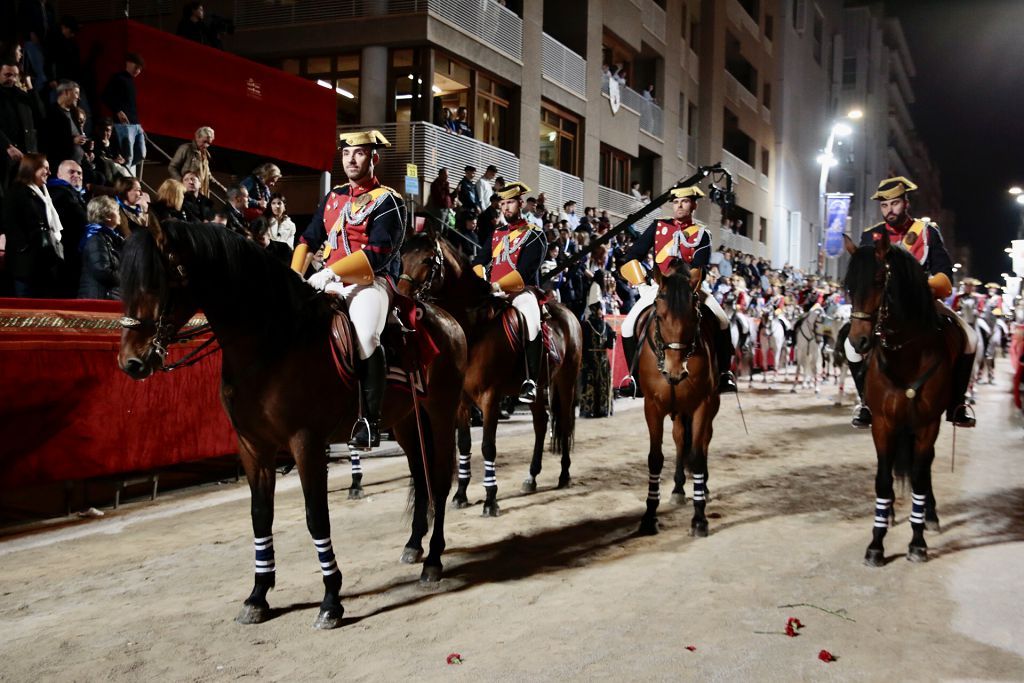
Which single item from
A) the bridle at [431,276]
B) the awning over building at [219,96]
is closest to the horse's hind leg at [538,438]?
the bridle at [431,276]

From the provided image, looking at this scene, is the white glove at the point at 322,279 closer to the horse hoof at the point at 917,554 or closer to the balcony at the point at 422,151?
the horse hoof at the point at 917,554

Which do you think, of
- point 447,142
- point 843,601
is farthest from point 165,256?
point 447,142

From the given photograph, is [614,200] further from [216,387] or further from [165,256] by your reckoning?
[165,256]

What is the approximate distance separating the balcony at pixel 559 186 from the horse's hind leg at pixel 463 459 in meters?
17.7

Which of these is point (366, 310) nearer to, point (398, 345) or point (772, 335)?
point (398, 345)

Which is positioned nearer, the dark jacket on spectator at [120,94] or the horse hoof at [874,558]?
the horse hoof at [874,558]

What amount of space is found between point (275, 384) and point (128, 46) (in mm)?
9885

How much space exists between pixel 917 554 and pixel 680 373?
2201mm

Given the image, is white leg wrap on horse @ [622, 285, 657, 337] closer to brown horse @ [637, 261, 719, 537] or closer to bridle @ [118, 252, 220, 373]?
brown horse @ [637, 261, 719, 537]

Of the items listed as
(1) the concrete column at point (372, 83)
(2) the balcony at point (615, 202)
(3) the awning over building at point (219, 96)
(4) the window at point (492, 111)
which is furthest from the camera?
(2) the balcony at point (615, 202)

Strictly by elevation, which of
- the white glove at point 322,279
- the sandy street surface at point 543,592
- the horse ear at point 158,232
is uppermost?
the horse ear at point 158,232

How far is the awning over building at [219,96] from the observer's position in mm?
12250

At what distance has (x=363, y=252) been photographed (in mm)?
5133

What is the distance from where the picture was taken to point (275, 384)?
4.63m
